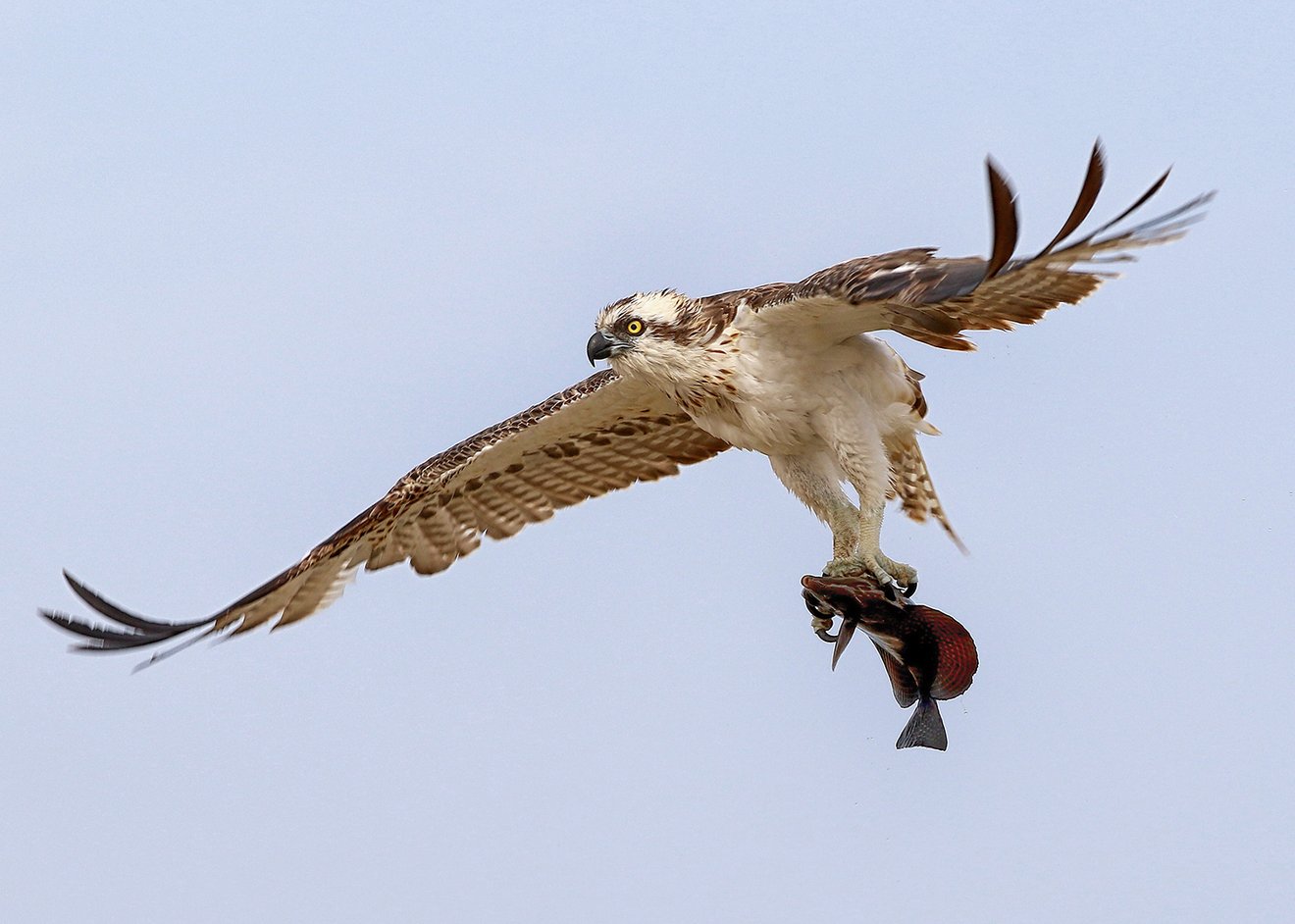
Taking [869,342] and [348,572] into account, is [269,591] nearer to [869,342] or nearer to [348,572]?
[348,572]

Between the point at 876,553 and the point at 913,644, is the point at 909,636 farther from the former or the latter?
the point at 876,553

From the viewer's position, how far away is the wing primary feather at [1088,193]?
24.9ft

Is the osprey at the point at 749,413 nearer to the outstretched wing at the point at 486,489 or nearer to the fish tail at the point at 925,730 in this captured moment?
the outstretched wing at the point at 486,489

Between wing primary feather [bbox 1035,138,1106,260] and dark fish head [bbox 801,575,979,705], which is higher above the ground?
wing primary feather [bbox 1035,138,1106,260]

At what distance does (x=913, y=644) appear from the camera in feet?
32.3

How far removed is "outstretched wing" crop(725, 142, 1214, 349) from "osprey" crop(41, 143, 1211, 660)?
11mm

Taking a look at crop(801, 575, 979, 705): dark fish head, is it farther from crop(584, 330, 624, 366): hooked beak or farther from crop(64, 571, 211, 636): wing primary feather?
crop(64, 571, 211, 636): wing primary feather

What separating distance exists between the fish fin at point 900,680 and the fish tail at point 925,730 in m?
0.09

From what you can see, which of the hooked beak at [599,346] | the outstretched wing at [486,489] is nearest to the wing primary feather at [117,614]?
the outstretched wing at [486,489]

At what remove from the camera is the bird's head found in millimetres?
10141

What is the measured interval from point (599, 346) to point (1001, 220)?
301 centimetres

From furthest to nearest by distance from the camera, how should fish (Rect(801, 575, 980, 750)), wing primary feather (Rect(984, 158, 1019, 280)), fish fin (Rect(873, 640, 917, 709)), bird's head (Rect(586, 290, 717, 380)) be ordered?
bird's head (Rect(586, 290, 717, 380)) → fish fin (Rect(873, 640, 917, 709)) → fish (Rect(801, 575, 980, 750)) → wing primary feather (Rect(984, 158, 1019, 280))

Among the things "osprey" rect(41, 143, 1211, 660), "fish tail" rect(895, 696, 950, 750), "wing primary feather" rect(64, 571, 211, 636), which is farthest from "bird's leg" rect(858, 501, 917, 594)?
"wing primary feather" rect(64, 571, 211, 636)

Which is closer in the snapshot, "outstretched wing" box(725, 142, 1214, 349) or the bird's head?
"outstretched wing" box(725, 142, 1214, 349)
